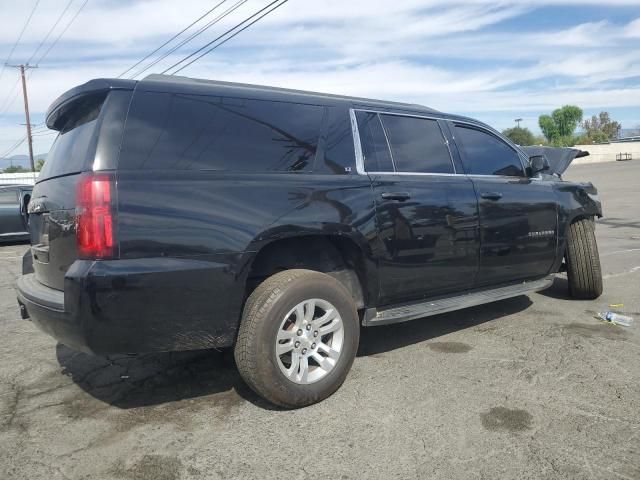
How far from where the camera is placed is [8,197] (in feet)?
41.0

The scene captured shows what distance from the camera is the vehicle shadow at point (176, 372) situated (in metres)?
3.39

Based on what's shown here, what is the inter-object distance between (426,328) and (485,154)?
5.32ft

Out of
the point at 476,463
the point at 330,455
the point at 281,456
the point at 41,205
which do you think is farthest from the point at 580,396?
the point at 41,205

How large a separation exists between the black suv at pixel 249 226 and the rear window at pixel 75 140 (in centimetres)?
2

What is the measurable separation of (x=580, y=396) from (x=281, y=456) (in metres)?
1.90

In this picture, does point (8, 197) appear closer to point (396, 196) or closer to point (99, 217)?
point (99, 217)

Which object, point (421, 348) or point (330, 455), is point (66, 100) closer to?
point (330, 455)

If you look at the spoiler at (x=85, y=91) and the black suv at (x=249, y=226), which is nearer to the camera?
the black suv at (x=249, y=226)

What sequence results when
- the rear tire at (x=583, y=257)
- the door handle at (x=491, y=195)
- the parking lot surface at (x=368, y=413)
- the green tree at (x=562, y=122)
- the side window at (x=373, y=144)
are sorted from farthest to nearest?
the green tree at (x=562, y=122) → the rear tire at (x=583, y=257) → the door handle at (x=491, y=195) → the side window at (x=373, y=144) → the parking lot surface at (x=368, y=413)

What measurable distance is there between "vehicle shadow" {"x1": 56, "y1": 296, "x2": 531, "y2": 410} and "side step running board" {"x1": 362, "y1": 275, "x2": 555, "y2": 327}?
1.65 ft

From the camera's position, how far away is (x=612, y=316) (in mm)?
4770

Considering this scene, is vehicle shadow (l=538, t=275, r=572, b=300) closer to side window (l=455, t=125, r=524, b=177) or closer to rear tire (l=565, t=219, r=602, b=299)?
rear tire (l=565, t=219, r=602, b=299)

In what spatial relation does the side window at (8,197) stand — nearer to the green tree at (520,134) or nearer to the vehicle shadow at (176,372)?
the vehicle shadow at (176,372)

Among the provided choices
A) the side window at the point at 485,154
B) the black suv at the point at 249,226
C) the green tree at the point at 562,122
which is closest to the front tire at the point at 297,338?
the black suv at the point at 249,226
